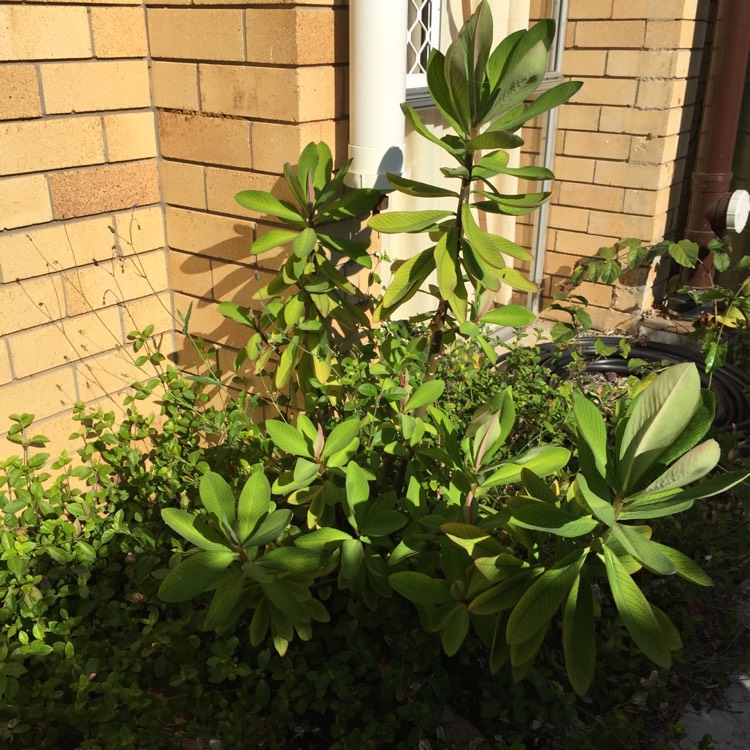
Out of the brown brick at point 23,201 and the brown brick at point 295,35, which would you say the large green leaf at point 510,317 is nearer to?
the brown brick at point 295,35

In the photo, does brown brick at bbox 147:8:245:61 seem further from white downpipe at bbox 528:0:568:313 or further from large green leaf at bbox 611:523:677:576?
white downpipe at bbox 528:0:568:313

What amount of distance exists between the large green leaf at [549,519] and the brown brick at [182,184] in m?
1.55

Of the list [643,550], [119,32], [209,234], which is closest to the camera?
[643,550]

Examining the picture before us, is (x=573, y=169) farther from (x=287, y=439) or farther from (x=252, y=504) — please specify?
(x=252, y=504)

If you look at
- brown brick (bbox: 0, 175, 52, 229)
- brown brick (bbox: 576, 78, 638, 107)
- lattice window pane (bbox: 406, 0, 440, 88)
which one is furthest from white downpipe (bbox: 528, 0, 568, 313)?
brown brick (bbox: 0, 175, 52, 229)

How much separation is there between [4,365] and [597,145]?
10.3 feet

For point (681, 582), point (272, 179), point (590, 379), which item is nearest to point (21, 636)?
point (272, 179)

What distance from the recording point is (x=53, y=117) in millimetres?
2242

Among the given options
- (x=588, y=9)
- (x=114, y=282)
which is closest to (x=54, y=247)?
(x=114, y=282)

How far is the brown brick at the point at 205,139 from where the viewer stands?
2373 mm

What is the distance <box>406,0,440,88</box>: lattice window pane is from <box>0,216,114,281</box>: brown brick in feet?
4.35

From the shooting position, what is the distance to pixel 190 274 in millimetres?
2656

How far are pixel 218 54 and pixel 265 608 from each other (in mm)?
1582

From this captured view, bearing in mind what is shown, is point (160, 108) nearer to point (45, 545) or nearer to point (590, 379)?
point (45, 545)
